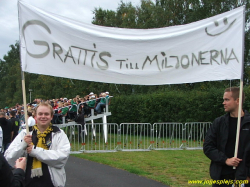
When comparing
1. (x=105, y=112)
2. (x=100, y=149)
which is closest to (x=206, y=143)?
(x=100, y=149)

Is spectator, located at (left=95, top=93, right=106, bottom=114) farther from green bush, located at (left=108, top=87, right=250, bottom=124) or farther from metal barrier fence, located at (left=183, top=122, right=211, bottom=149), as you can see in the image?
metal barrier fence, located at (left=183, top=122, right=211, bottom=149)

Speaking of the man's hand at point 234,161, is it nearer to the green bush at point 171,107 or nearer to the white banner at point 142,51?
the white banner at point 142,51

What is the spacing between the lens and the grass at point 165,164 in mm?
8520

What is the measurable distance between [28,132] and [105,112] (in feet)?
48.2

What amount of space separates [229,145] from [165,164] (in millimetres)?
6535

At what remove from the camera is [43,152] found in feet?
11.6

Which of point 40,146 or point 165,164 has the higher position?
point 40,146

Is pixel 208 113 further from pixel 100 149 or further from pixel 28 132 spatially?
pixel 28 132

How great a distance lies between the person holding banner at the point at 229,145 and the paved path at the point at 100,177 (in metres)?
3.81

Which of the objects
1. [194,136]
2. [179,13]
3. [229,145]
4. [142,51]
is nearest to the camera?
[229,145]

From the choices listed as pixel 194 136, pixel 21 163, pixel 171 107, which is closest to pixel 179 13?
pixel 171 107

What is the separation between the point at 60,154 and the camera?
3627 mm

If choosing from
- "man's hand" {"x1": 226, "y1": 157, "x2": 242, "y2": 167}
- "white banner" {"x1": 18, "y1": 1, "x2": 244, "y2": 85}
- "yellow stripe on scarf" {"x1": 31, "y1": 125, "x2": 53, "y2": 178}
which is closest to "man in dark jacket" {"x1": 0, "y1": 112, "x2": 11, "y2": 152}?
"white banner" {"x1": 18, "y1": 1, "x2": 244, "y2": 85}

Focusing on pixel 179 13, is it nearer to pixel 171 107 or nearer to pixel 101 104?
pixel 171 107
